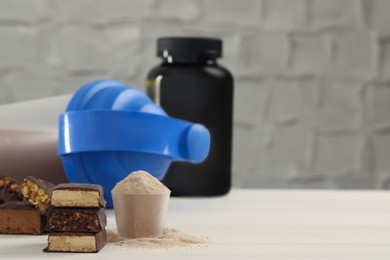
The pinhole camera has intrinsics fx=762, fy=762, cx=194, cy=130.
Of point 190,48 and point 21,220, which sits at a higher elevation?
point 190,48

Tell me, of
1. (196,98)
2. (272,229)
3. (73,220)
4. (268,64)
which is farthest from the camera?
(268,64)

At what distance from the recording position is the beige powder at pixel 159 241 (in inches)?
22.4

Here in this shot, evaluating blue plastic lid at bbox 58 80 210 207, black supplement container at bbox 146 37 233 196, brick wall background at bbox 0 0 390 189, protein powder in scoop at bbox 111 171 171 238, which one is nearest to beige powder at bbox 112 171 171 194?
protein powder in scoop at bbox 111 171 171 238

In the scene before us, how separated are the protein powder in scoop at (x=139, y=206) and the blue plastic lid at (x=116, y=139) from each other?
141mm

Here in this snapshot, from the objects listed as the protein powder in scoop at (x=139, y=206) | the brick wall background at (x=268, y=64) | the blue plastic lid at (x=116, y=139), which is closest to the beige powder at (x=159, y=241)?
the protein powder in scoop at (x=139, y=206)

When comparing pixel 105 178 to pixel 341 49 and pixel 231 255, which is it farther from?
pixel 341 49

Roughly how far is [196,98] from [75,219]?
0.40 m

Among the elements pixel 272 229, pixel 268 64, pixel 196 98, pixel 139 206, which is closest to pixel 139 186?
pixel 139 206

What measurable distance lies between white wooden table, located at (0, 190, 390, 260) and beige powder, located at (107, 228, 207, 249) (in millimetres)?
12

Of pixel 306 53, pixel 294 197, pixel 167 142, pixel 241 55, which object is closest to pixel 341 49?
pixel 306 53

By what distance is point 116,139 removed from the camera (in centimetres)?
74

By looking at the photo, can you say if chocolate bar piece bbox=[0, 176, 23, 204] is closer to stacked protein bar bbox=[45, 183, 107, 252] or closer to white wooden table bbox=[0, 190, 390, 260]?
white wooden table bbox=[0, 190, 390, 260]

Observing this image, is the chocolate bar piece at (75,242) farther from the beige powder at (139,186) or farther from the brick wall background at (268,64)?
the brick wall background at (268,64)

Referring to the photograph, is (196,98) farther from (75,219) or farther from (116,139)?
(75,219)
